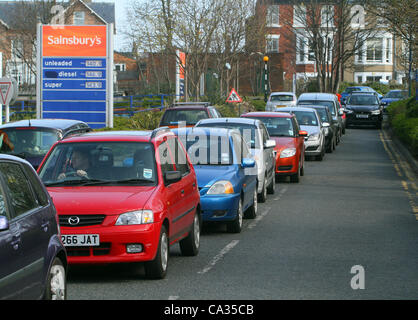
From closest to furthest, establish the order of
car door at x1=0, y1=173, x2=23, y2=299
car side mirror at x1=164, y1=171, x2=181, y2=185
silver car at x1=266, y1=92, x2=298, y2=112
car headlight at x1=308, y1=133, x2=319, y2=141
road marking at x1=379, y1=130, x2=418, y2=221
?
1. car door at x1=0, y1=173, x2=23, y2=299
2. car side mirror at x1=164, y1=171, x2=181, y2=185
3. road marking at x1=379, y1=130, x2=418, y2=221
4. car headlight at x1=308, y1=133, x2=319, y2=141
5. silver car at x1=266, y1=92, x2=298, y2=112

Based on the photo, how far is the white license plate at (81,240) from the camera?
8234mm

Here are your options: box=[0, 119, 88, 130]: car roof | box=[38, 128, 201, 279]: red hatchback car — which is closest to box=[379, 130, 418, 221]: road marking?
box=[38, 128, 201, 279]: red hatchback car

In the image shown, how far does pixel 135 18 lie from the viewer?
4297cm

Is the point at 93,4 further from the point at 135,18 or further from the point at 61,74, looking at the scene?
the point at 61,74

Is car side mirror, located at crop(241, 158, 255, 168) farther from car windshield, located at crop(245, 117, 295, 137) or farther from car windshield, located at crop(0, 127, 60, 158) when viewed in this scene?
car windshield, located at crop(245, 117, 295, 137)

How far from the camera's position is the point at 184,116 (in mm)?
22953

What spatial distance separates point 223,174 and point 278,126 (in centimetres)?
887

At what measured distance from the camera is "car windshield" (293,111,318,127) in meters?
26.4

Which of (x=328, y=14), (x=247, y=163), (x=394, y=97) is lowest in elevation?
(x=247, y=163)

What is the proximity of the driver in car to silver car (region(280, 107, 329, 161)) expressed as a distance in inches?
665

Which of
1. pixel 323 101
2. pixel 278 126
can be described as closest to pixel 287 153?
pixel 278 126

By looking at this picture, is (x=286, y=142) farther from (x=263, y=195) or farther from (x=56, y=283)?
(x=56, y=283)
